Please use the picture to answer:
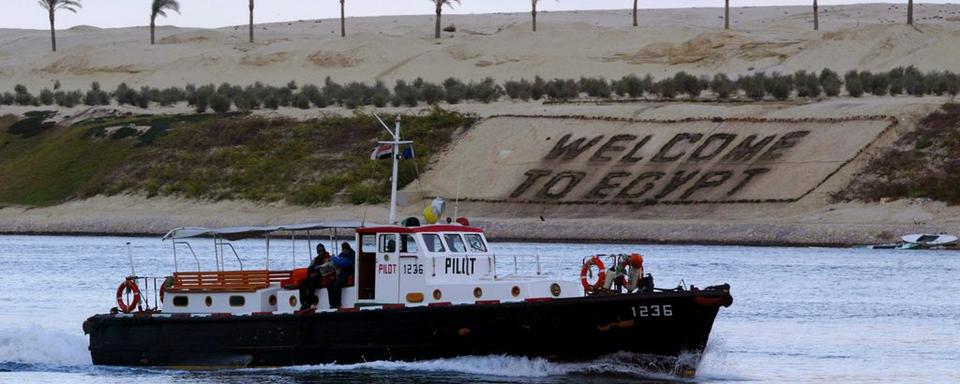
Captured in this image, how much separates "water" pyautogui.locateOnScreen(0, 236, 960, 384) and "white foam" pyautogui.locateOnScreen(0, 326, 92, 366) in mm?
27

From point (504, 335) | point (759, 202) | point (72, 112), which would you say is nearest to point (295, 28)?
point (72, 112)

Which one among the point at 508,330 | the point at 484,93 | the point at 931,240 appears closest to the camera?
the point at 508,330

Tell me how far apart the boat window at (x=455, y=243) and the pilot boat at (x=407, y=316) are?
28 millimetres

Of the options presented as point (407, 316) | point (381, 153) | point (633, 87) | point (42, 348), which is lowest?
point (633, 87)

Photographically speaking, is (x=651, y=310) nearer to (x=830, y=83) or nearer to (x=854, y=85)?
(x=854, y=85)

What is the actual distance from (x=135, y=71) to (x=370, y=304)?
340ft

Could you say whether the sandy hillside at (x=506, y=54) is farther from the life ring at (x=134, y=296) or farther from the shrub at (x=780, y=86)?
the life ring at (x=134, y=296)

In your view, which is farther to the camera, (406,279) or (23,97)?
(23,97)

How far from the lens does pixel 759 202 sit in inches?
2827

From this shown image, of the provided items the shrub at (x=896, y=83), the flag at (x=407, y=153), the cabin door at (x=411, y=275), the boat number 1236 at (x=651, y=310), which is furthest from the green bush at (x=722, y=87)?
the boat number 1236 at (x=651, y=310)

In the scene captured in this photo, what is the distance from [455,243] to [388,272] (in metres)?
1.22

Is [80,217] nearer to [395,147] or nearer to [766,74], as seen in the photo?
[766,74]

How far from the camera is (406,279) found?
1167 inches

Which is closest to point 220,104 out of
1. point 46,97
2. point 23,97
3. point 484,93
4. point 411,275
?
point 484,93
